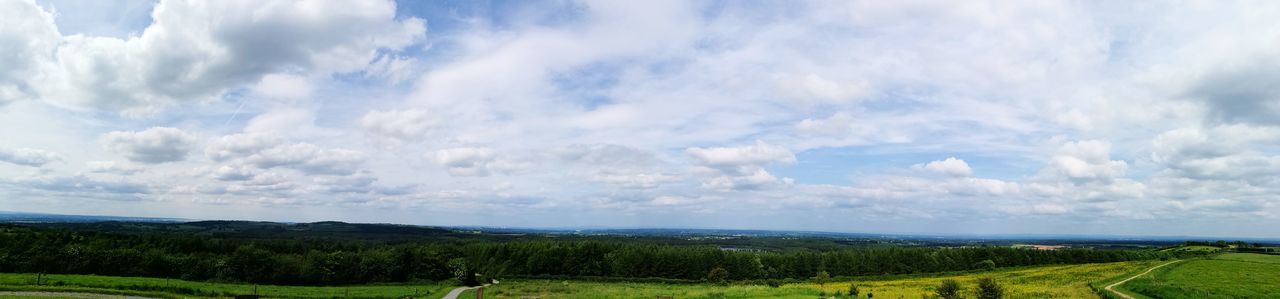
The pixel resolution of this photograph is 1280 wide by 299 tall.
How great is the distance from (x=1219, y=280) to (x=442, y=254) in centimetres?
10791

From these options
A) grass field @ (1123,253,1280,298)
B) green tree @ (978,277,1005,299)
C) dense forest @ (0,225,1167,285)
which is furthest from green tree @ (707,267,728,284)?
green tree @ (978,277,1005,299)

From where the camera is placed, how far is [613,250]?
437ft

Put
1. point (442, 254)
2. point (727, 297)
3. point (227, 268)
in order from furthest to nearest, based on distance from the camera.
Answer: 1. point (442, 254)
2. point (227, 268)
3. point (727, 297)

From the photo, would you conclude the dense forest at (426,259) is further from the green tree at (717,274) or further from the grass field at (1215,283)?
the grass field at (1215,283)

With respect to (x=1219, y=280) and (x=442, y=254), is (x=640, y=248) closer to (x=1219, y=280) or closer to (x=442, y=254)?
(x=442, y=254)

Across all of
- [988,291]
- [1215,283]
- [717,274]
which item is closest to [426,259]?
[717,274]

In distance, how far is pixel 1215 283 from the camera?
134ft

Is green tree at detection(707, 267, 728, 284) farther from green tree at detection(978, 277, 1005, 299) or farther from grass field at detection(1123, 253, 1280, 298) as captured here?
green tree at detection(978, 277, 1005, 299)

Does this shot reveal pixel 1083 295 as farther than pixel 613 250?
No

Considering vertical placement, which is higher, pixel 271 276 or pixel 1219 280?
pixel 1219 280

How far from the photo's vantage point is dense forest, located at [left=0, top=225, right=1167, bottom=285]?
87312 millimetres

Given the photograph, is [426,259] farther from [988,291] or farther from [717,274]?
[988,291]

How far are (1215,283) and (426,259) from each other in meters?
102

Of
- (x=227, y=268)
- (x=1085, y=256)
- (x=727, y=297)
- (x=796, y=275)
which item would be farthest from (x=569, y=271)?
(x=1085, y=256)
